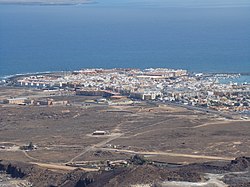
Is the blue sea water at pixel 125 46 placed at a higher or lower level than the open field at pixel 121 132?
higher

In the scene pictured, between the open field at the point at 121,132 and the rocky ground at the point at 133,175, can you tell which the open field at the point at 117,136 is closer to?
the open field at the point at 121,132

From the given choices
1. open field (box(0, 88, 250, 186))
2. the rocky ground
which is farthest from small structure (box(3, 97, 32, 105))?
the rocky ground

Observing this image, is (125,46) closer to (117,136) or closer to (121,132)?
(121,132)

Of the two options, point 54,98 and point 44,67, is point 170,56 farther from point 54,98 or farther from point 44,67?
point 54,98

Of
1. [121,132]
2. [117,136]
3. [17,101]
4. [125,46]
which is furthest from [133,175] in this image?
[125,46]

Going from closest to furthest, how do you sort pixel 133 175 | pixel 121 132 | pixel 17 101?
pixel 133 175
pixel 121 132
pixel 17 101

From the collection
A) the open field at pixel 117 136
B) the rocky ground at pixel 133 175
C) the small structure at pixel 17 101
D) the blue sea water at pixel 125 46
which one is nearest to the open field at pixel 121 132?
the open field at pixel 117 136

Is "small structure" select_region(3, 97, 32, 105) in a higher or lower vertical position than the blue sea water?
lower

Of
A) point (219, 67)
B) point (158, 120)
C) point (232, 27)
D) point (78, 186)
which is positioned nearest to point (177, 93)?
point (158, 120)

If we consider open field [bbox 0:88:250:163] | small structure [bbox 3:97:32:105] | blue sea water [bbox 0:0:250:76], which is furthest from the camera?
blue sea water [bbox 0:0:250:76]

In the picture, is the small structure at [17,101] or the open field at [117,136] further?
the small structure at [17,101]

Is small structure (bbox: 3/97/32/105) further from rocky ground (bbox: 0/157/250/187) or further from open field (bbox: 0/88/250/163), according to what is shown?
rocky ground (bbox: 0/157/250/187)
